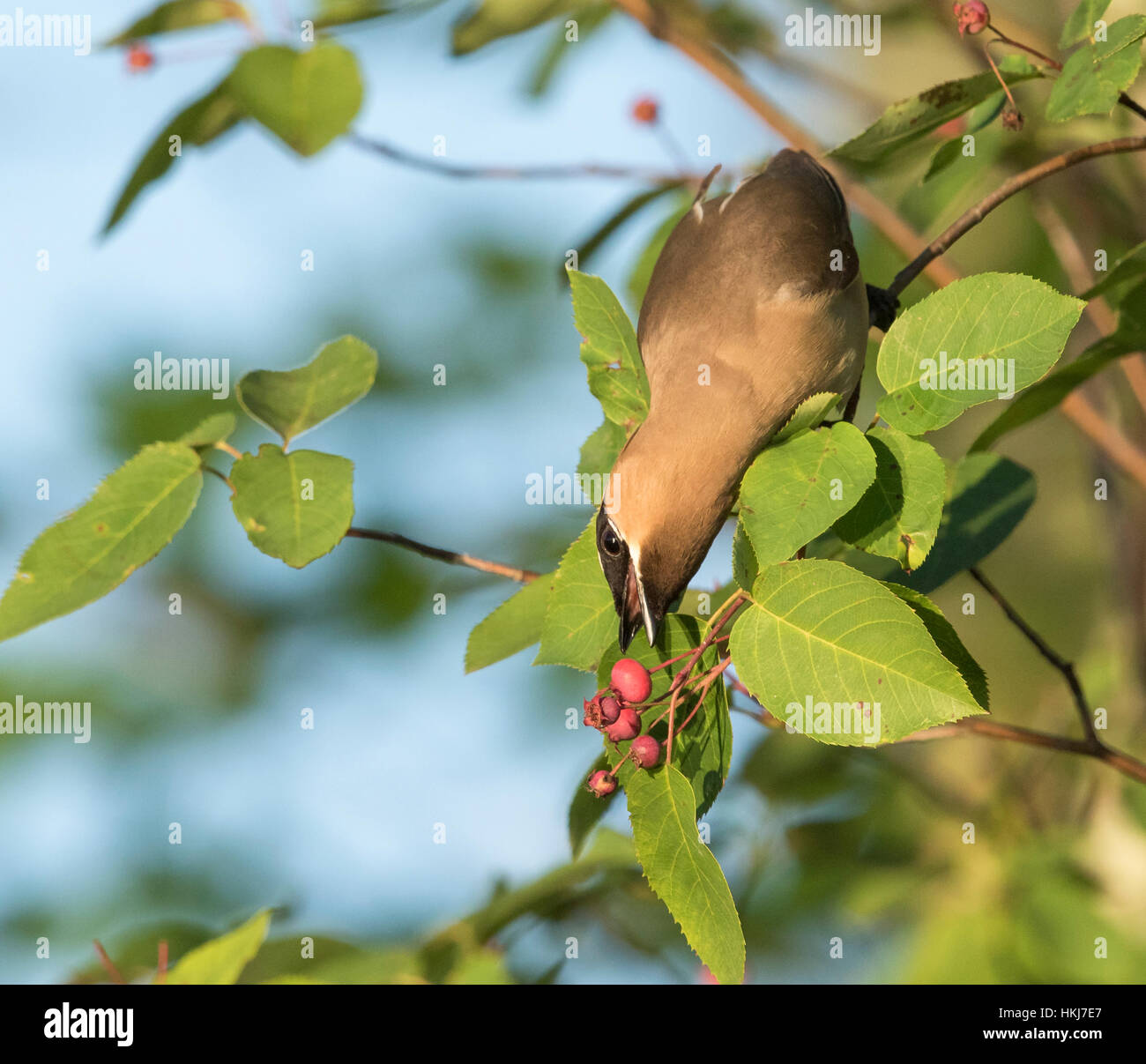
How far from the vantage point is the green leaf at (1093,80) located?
133 centimetres

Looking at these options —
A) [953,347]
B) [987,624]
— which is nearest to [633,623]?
[953,347]

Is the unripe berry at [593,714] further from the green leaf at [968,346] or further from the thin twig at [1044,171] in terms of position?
the thin twig at [1044,171]

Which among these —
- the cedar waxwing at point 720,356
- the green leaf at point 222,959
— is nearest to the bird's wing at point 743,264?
the cedar waxwing at point 720,356

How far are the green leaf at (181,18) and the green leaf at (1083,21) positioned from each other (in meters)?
1.49

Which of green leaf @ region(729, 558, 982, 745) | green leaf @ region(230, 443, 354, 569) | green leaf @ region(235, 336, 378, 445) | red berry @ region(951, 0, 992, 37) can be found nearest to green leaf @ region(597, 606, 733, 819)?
green leaf @ region(729, 558, 982, 745)

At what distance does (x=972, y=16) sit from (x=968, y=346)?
1.79ft

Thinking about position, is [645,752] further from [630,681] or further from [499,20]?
[499,20]

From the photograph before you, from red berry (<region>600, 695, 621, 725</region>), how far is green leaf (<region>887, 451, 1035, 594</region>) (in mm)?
592

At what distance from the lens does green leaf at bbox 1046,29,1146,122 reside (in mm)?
1334

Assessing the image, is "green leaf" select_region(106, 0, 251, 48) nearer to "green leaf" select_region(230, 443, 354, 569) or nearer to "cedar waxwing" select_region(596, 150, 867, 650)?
"cedar waxwing" select_region(596, 150, 867, 650)

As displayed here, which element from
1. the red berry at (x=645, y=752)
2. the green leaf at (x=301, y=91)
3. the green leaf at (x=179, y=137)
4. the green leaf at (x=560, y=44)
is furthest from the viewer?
the green leaf at (x=560, y=44)

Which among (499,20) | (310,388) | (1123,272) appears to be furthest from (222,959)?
(499,20)

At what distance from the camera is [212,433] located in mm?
1502
